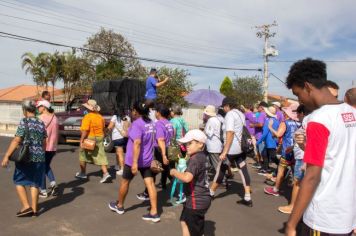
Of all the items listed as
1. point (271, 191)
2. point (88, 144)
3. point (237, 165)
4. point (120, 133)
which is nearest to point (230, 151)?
point (237, 165)

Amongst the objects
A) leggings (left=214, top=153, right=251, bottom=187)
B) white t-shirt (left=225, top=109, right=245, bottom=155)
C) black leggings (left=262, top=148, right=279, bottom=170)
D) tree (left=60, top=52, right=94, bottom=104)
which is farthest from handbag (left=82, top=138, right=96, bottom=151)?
tree (left=60, top=52, right=94, bottom=104)

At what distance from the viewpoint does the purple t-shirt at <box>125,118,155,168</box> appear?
528 centimetres

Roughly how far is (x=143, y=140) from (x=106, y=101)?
8.20m

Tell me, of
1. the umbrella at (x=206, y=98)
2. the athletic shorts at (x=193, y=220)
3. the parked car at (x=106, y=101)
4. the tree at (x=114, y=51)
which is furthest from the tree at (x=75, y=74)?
the athletic shorts at (x=193, y=220)

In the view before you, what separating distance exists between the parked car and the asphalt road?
16.1ft

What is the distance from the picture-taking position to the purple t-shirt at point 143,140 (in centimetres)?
528

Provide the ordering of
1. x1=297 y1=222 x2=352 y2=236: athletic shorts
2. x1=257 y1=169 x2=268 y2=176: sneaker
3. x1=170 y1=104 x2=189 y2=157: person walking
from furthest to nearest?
1. x1=257 y1=169 x2=268 y2=176: sneaker
2. x1=170 y1=104 x2=189 y2=157: person walking
3. x1=297 y1=222 x2=352 y2=236: athletic shorts

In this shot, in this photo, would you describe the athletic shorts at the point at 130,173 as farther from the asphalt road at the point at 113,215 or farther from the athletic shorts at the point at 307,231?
the athletic shorts at the point at 307,231

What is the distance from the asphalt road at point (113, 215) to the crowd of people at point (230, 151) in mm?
213

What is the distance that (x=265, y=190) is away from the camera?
286 inches

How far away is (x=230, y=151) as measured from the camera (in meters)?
6.20

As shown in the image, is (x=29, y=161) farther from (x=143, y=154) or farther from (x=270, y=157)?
(x=270, y=157)

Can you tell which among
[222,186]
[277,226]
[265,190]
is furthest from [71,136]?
[277,226]

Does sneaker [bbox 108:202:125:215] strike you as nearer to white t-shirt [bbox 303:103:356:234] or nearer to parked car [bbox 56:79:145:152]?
white t-shirt [bbox 303:103:356:234]
